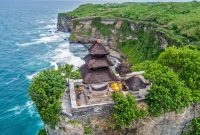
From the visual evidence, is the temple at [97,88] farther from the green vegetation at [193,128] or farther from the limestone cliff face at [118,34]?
the limestone cliff face at [118,34]

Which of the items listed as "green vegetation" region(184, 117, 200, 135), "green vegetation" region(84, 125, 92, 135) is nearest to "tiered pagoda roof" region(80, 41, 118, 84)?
"green vegetation" region(84, 125, 92, 135)

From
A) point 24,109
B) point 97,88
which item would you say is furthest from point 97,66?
point 24,109

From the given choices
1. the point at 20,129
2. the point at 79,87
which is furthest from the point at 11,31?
the point at 79,87

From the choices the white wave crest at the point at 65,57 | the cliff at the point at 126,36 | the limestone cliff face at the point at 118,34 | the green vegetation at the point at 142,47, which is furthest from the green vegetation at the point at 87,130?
the white wave crest at the point at 65,57

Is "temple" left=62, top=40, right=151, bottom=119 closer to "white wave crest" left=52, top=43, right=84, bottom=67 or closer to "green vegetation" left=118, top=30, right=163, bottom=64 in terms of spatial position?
"green vegetation" left=118, top=30, right=163, bottom=64

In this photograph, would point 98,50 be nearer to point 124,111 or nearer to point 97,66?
point 97,66
